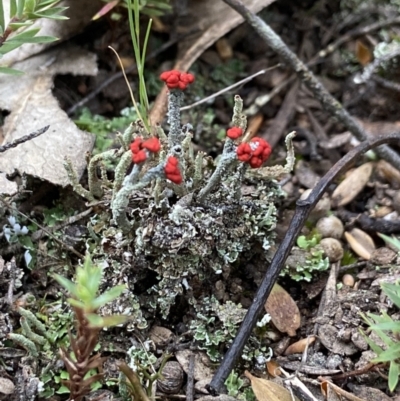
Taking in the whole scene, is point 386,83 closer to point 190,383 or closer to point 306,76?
point 306,76

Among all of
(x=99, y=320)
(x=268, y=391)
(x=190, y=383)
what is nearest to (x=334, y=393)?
(x=268, y=391)

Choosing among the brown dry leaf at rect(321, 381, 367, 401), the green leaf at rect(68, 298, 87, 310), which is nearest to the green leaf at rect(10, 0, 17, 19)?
the green leaf at rect(68, 298, 87, 310)

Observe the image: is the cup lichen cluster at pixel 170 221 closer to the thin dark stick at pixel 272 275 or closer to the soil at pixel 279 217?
the soil at pixel 279 217

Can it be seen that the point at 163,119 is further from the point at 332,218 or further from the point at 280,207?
the point at 332,218

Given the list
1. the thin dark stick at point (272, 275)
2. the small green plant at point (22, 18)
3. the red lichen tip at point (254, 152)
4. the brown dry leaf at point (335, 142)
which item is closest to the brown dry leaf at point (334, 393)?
the thin dark stick at point (272, 275)

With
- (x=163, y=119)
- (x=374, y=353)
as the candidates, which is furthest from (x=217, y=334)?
(x=163, y=119)
